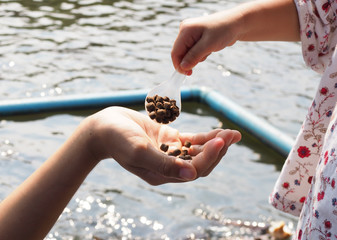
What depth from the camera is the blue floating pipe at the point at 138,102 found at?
3.45m

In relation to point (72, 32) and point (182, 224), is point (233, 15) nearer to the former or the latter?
point (182, 224)

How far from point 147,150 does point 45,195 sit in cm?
31

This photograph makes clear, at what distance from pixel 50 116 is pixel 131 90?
1.97 feet

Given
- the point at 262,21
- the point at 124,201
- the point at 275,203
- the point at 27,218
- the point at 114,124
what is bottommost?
the point at 124,201

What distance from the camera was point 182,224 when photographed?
269 centimetres

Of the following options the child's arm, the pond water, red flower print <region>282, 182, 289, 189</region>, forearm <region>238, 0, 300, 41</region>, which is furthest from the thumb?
the pond water

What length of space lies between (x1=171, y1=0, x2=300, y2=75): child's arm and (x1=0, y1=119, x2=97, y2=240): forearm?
0.38 m

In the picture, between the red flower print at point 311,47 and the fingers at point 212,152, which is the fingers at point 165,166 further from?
the red flower print at point 311,47

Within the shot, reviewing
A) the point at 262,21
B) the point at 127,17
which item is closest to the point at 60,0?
the point at 127,17

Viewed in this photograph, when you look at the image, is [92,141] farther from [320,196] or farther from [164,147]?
[320,196]

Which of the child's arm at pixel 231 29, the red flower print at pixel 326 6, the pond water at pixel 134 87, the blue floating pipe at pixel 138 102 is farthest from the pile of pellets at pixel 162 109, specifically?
the blue floating pipe at pixel 138 102

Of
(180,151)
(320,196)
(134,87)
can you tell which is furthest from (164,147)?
(134,87)

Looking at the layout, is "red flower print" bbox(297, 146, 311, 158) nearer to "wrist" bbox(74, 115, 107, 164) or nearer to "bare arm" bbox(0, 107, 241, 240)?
"bare arm" bbox(0, 107, 241, 240)

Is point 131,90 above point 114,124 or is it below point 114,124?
below
